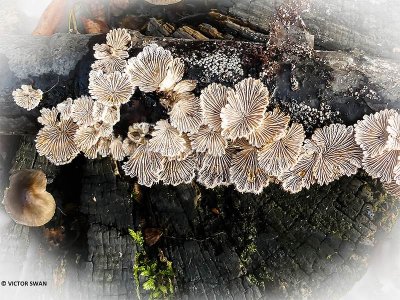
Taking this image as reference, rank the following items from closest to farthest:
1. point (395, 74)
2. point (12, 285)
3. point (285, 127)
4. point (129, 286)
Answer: point (285, 127) → point (395, 74) → point (129, 286) → point (12, 285)

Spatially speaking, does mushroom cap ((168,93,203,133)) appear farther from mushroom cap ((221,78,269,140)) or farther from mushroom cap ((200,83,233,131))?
mushroom cap ((221,78,269,140))

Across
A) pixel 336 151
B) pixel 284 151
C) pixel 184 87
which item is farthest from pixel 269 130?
pixel 184 87

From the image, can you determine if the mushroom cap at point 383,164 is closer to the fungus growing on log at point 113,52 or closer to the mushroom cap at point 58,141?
the fungus growing on log at point 113,52

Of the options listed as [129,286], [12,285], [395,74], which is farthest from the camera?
[12,285]

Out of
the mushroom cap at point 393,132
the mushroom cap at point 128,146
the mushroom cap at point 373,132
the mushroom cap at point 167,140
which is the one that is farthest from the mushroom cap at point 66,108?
the mushroom cap at point 393,132

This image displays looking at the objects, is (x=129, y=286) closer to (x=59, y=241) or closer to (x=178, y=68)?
(x=59, y=241)

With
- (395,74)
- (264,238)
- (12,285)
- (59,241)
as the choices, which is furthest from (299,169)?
(12,285)
